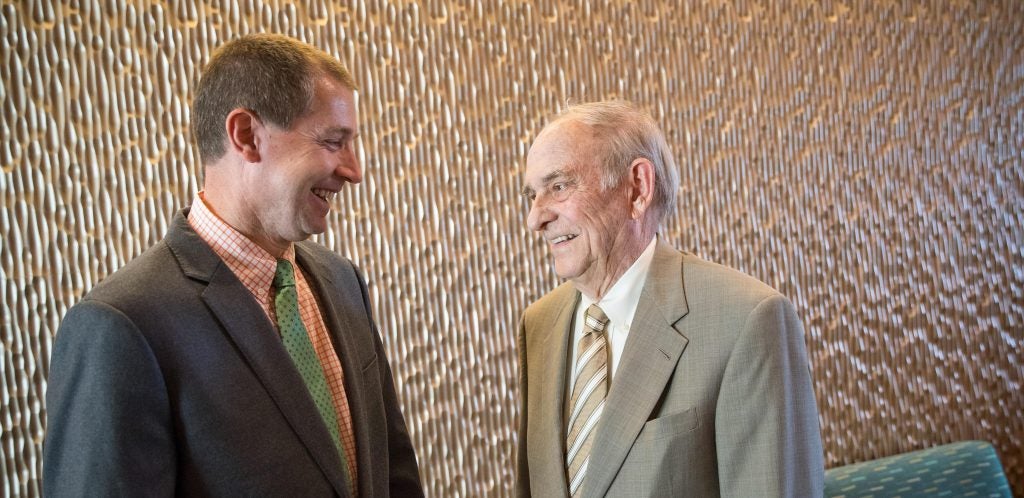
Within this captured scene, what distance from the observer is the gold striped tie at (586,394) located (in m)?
1.61

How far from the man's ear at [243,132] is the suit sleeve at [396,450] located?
0.41m

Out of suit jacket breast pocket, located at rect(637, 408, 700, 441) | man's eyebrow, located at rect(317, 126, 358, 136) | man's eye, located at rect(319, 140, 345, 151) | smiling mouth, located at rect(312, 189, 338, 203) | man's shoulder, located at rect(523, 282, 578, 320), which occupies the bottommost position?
suit jacket breast pocket, located at rect(637, 408, 700, 441)

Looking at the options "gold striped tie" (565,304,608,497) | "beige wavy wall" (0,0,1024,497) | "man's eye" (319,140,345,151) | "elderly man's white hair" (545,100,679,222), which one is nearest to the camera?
"man's eye" (319,140,345,151)

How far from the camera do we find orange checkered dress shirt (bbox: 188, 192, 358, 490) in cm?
135

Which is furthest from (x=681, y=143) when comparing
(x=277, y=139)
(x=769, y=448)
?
(x=277, y=139)

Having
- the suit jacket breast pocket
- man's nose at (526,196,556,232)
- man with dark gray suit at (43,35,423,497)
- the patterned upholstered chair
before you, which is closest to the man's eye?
man with dark gray suit at (43,35,423,497)

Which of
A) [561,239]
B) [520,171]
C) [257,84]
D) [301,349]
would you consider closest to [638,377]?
[561,239]

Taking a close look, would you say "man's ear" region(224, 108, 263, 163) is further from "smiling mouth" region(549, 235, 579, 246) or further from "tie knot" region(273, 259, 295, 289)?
"smiling mouth" region(549, 235, 579, 246)

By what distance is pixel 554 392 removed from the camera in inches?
66.9

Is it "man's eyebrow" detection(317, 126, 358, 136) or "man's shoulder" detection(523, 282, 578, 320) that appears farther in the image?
"man's shoulder" detection(523, 282, 578, 320)

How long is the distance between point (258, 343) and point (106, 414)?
0.76 ft

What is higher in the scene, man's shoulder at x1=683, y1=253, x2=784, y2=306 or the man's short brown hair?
the man's short brown hair

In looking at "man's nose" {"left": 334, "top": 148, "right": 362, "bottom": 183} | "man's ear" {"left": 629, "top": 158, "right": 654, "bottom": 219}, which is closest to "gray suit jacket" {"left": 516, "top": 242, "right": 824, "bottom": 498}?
"man's ear" {"left": 629, "top": 158, "right": 654, "bottom": 219}

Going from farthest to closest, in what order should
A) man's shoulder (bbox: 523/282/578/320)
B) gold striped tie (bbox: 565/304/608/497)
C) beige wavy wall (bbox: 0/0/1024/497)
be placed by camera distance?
beige wavy wall (bbox: 0/0/1024/497) < man's shoulder (bbox: 523/282/578/320) < gold striped tie (bbox: 565/304/608/497)
